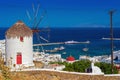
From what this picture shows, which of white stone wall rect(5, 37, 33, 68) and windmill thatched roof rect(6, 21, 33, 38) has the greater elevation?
windmill thatched roof rect(6, 21, 33, 38)

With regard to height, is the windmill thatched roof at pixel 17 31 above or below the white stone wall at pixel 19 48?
above

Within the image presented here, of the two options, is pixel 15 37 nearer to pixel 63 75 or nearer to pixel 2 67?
pixel 63 75

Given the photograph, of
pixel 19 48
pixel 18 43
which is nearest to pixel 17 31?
pixel 18 43

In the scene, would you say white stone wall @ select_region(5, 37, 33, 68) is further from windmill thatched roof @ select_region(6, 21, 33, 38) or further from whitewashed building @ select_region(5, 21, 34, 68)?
windmill thatched roof @ select_region(6, 21, 33, 38)

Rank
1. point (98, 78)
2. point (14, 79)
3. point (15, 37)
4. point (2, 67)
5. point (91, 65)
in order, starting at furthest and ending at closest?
point (15, 37) → point (91, 65) → point (98, 78) → point (14, 79) → point (2, 67)

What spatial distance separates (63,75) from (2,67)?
1227cm

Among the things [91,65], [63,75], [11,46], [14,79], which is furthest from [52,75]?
[14,79]

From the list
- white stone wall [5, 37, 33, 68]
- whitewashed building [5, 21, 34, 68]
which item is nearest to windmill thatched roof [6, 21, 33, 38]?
whitewashed building [5, 21, 34, 68]

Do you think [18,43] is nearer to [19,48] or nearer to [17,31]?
[19,48]

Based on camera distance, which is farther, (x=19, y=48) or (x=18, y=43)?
(x=19, y=48)

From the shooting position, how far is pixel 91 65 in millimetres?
24781

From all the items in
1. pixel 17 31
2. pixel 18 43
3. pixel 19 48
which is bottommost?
pixel 19 48

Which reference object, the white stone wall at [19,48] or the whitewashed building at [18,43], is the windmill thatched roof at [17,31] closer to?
the whitewashed building at [18,43]

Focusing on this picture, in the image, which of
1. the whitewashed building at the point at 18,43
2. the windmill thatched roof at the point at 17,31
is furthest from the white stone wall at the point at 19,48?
the windmill thatched roof at the point at 17,31
